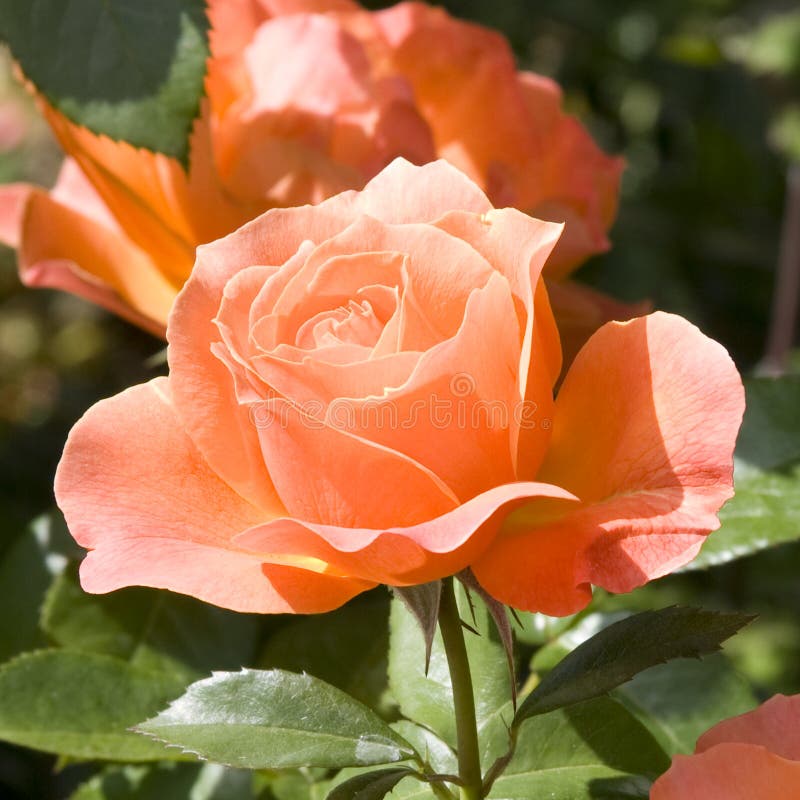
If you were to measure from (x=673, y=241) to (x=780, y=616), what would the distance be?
53cm

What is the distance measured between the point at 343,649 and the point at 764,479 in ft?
0.99

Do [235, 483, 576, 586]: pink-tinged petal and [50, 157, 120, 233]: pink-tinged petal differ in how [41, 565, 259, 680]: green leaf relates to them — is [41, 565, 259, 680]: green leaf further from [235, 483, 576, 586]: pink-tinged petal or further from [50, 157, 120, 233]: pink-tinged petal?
[235, 483, 576, 586]: pink-tinged petal

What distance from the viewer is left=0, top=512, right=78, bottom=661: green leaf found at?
0.87 metres

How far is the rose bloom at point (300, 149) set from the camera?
0.73 m

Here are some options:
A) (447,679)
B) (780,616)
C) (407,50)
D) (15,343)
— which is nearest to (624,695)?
(447,679)

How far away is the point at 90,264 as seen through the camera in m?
0.80

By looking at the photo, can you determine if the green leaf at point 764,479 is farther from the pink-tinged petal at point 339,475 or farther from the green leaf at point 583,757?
the pink-tinged petal at point 339,475

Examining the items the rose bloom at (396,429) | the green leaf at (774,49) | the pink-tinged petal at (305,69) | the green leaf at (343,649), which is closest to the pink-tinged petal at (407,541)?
the rose bloom at (396,429)

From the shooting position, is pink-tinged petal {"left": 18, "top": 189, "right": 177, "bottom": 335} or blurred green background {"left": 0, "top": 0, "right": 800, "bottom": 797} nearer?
pink-tinged petal {"left": 18, "top": 189, "right": 177, "bottom": 335}

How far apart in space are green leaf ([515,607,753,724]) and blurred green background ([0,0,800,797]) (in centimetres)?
77

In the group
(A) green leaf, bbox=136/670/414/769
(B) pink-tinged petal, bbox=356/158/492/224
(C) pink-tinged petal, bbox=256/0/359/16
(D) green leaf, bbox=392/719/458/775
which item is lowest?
(D) green leaf, bbox=392/719/458/775

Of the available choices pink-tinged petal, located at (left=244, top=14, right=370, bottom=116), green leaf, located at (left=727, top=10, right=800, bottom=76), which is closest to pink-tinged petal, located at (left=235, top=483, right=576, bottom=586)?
pink-tinged petal, located at (left=244, top=14, right=370, bottom=116)

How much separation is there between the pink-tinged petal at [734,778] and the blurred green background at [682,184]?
31.8 inches

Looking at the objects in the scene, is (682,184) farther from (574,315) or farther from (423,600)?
(423,600)
